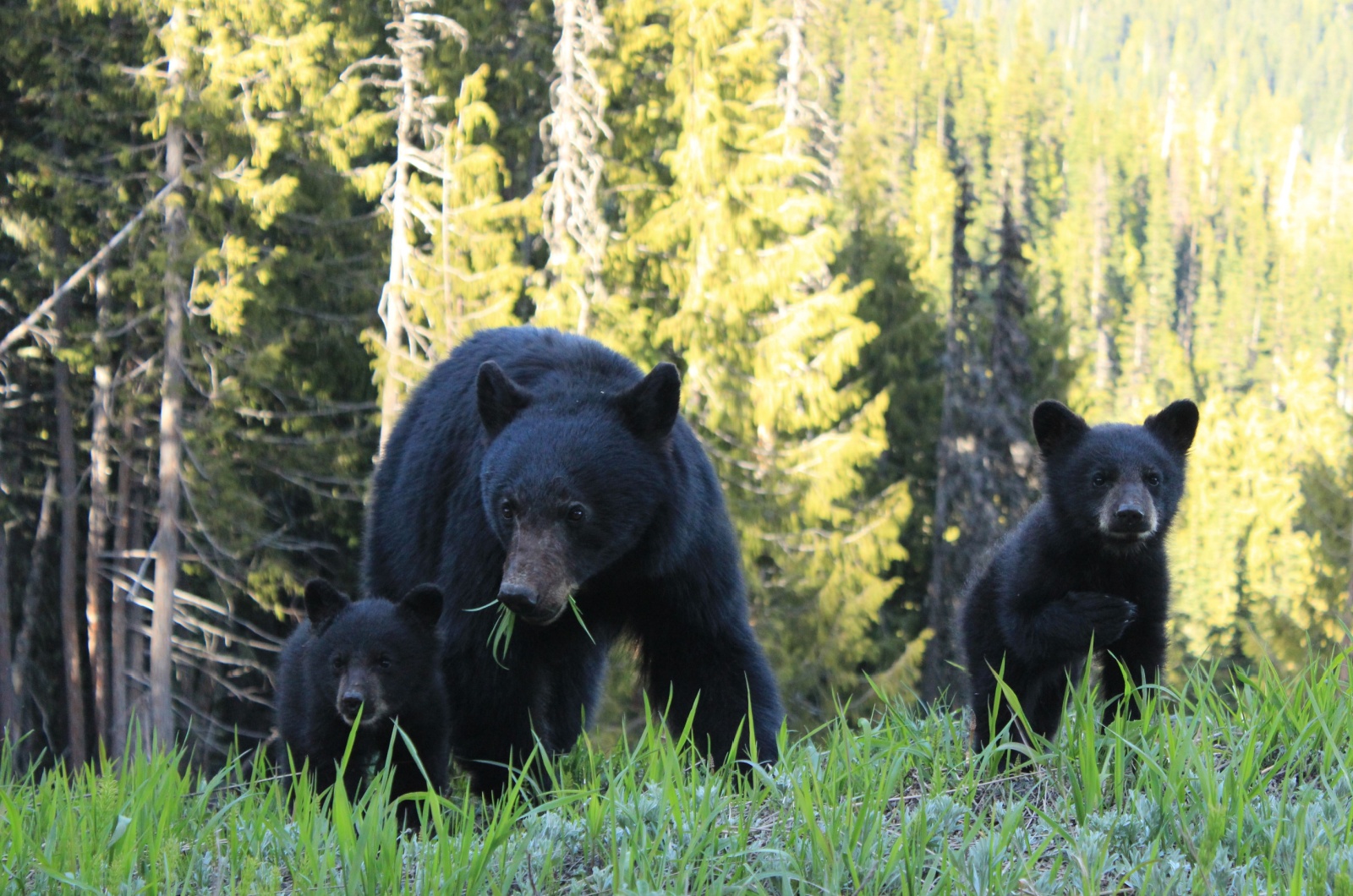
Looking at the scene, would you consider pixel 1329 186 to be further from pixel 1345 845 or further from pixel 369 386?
pixel 1345 845

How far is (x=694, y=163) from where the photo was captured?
67.9 ft

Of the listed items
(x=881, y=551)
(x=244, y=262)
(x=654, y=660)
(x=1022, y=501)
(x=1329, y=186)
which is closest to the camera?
(x=654, y=660)

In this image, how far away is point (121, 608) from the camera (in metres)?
21.0

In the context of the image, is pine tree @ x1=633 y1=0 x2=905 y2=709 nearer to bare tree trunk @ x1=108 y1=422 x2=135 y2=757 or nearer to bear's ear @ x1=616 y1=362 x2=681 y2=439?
bare tree trunk @ x1=108 y1=422 x2=135 y2=757

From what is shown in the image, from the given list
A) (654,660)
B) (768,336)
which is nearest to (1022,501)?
(768,336)

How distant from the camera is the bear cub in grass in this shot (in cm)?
418

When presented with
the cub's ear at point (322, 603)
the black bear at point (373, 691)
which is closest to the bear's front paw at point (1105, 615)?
the black bear at point (373, 691)

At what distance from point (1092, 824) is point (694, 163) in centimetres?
1837

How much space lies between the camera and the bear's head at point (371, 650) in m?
4.64

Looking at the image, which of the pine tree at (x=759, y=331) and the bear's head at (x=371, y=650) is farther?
the pine tree at (x=759, y=331)

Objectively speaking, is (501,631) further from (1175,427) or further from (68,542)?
(68,542)

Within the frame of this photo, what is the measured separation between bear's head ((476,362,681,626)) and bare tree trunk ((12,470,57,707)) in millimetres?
18330

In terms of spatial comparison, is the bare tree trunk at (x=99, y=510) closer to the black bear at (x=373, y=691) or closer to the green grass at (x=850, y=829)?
the black bear at (x=373, y=691)

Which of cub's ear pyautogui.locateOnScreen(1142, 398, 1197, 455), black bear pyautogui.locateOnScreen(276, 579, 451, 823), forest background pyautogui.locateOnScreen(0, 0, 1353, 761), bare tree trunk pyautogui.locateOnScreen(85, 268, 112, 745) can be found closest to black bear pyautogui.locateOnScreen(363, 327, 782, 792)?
black bear pyautogui.locateOnScreen(276, 579, 451, 823)
